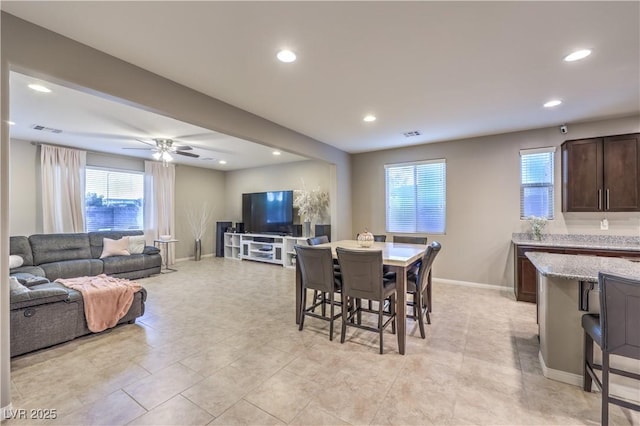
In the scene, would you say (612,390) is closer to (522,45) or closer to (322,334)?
(322,334)

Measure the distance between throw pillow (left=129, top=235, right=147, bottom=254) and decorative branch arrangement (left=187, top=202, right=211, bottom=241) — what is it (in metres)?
1.95

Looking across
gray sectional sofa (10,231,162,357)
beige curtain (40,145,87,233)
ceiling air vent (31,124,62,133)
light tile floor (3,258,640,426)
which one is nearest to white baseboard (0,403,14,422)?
light tile floor (3,258,640,426)

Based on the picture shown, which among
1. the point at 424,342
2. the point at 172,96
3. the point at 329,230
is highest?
the point at 172,96

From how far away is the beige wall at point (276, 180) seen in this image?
6757 mm

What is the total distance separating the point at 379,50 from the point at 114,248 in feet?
19.3

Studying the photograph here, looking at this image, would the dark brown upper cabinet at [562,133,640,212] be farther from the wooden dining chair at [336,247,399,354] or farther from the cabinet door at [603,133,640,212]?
the wooden dining chair at [336,247,399,354]

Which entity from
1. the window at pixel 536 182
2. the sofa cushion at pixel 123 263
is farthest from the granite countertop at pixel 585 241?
the sofa cushion at pixel 123 263

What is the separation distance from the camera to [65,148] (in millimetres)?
5414

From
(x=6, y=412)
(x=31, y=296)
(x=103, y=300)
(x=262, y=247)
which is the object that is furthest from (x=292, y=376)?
(x=262, y=247)

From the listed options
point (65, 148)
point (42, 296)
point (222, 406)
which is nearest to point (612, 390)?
point (222, 406)

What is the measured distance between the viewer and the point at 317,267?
298 centimetres

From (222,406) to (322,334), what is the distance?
1.35 metres

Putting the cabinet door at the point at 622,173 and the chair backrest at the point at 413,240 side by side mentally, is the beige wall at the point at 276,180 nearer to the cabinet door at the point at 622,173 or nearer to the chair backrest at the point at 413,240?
the chair backrest at the point at 413,240

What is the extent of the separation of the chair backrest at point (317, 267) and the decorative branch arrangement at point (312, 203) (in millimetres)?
3438
